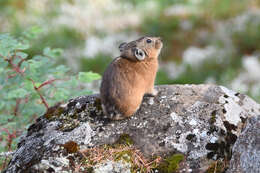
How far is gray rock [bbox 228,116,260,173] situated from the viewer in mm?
3368

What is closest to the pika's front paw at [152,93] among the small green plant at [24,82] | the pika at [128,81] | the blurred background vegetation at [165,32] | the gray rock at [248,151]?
the pika at [128,81]

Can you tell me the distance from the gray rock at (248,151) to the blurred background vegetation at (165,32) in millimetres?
5931

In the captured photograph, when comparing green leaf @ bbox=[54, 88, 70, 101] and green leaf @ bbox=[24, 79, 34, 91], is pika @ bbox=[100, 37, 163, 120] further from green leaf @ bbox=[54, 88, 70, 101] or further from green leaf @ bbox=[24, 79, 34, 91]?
green leaf @ bbox=[24, 79, 34, 91]

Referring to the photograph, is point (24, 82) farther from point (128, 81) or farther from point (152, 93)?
point (152, 93)

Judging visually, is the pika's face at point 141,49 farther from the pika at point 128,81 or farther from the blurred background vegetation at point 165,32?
the blurred background vegetation at point 165,32

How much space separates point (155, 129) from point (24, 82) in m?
2.09

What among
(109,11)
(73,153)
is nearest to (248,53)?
(109,11)

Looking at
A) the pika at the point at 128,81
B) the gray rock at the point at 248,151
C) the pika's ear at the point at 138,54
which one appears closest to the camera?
the gray rock at the point at 248,151

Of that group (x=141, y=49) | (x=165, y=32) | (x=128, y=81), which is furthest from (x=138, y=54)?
(x=165, y=32)

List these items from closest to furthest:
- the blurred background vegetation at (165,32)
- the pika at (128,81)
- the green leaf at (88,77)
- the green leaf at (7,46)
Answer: the pika at (128,81) < the green leaf at (7,46) < the green leaf at (88,77) < the blurred background vegetation at (165,32)

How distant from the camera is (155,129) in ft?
13.1

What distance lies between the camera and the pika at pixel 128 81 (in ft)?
13.8

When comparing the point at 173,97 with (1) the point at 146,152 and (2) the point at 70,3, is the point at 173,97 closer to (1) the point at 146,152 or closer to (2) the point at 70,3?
(1) the point at 146,152

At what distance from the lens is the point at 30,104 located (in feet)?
17.9
